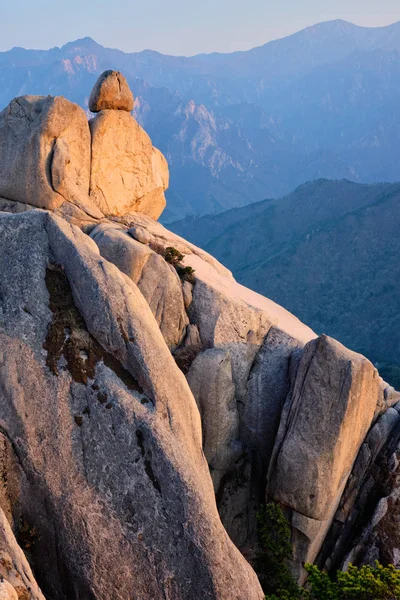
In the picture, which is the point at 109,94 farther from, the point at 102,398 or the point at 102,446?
the point at 102,446

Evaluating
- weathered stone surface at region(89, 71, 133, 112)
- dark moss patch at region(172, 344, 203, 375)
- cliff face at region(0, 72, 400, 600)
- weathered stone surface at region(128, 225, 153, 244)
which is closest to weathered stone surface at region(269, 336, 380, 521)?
cliff face at region(0, 72, 400, 600)

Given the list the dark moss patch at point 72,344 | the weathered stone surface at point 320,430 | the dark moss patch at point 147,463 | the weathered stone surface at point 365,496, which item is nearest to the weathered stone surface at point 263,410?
the weathered stone surface at point 320,430

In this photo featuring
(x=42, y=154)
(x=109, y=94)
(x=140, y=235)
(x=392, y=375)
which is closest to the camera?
(x=140, y=235)

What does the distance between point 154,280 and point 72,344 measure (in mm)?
8589

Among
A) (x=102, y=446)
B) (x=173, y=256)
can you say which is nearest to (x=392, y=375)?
(x=173, y=256)

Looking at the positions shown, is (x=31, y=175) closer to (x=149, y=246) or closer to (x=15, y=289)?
(x=149, y=246)

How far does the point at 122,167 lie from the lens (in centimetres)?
4169

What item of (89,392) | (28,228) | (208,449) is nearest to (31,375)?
(89,392)

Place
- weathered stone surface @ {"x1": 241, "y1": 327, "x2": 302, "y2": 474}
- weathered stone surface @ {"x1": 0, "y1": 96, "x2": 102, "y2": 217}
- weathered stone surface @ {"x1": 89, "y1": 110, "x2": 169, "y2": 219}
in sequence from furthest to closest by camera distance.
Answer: weathered stone surface @ {"x1": 89, "y1": 110, "x2": 169, "y2": 219} < weathered stone surface @ {"x1": 0, "y1": 96, "x2": 102, "y2": 217} < weathered stone surface @ {"x1": 241, "y1": 327, "x2": 302, "y2": 474}

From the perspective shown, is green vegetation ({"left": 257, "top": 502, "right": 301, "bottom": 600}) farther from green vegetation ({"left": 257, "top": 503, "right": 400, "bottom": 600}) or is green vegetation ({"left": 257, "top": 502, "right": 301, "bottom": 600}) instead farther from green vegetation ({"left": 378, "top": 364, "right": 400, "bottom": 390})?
green vegetation ({"left": 378, "top": 364, "right": 400, "bottom": 390})

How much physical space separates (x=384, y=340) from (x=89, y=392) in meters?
154

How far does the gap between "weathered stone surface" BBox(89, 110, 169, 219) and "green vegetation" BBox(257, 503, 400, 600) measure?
835 inches

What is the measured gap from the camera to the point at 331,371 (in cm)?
3105

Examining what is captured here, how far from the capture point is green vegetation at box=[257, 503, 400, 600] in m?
22.5
